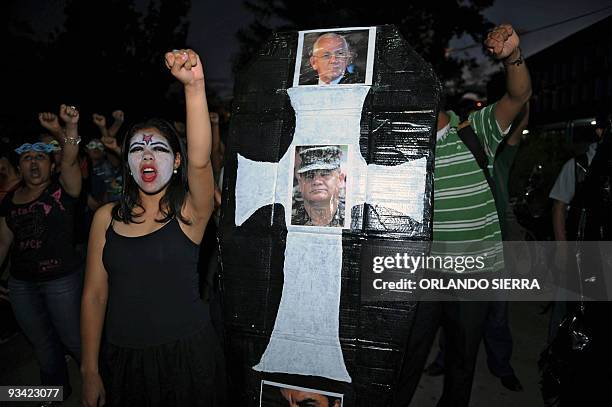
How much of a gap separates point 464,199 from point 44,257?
8.67 ft

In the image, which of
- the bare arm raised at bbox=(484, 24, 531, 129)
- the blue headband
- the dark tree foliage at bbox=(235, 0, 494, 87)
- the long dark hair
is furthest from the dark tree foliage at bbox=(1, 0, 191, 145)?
the bare arm raised at bbox=(484, 24, 531, 129)

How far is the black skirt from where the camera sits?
1817 mm

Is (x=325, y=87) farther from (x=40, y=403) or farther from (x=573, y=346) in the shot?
(x=40, y=403)

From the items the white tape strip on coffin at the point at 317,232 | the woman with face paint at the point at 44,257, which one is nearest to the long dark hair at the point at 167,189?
the white tape strip on coffin at the point at 317,232

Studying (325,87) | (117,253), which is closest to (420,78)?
(325,87)

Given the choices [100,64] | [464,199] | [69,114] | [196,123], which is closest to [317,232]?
[196,123]

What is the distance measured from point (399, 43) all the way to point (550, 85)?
37962mm

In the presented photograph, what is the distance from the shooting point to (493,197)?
2377mm

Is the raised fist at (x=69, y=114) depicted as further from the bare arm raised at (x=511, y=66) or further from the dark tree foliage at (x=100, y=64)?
the dark tree foliage at (x=100, y=64)

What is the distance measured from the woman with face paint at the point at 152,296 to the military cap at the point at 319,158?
1.30ft

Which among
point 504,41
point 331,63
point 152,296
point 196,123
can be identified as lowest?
point 152,296

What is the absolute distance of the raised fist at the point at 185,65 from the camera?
62.8 inches

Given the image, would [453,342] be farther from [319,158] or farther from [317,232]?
[319,158]

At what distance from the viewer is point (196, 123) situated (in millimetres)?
1678
